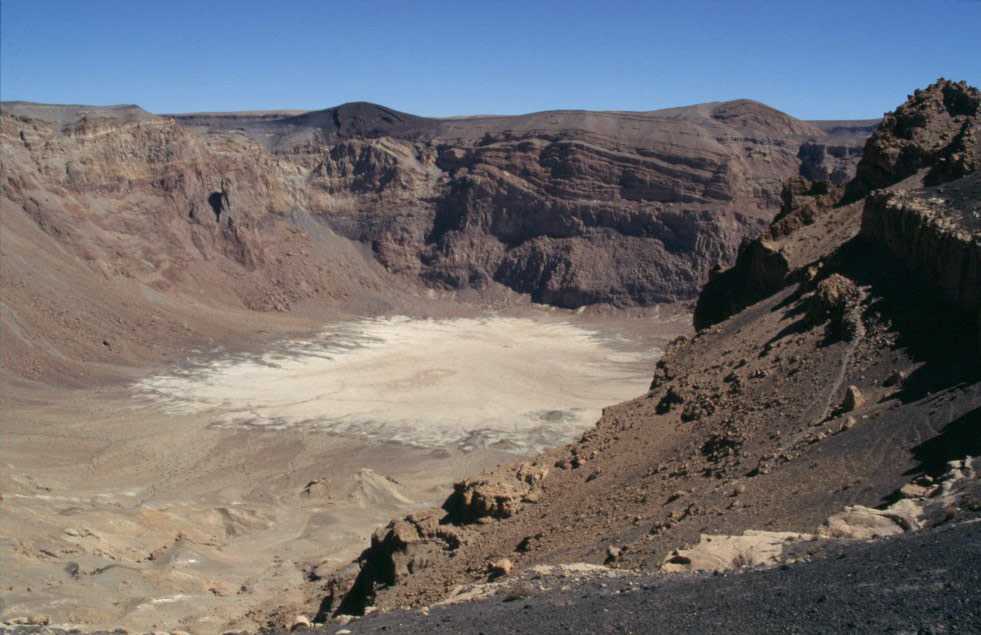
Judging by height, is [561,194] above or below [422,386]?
above

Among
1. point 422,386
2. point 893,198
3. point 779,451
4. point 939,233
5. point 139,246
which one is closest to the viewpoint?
point 779,451

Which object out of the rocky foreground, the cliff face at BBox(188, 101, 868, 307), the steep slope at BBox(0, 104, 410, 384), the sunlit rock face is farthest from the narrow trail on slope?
the cliff face at BBox(188, 101, 868, 307)

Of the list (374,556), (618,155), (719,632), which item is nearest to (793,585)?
(719,632)

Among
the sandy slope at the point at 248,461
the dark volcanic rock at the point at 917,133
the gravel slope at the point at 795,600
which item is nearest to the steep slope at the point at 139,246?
→ the sandy slope at the point at 248,461

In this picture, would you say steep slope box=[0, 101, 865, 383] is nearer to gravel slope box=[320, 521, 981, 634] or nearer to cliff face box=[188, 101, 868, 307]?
cliff face box=[188, 101, 868, 307]

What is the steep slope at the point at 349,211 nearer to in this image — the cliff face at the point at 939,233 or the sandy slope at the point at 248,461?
the sandy slope at the point at 248,461

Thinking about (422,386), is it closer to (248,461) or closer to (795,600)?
(248,461)

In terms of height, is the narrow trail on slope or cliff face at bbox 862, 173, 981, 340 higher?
cliff face at bbox 862, 173, 981, 340

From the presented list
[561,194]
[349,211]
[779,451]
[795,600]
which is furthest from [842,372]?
[349,211]
